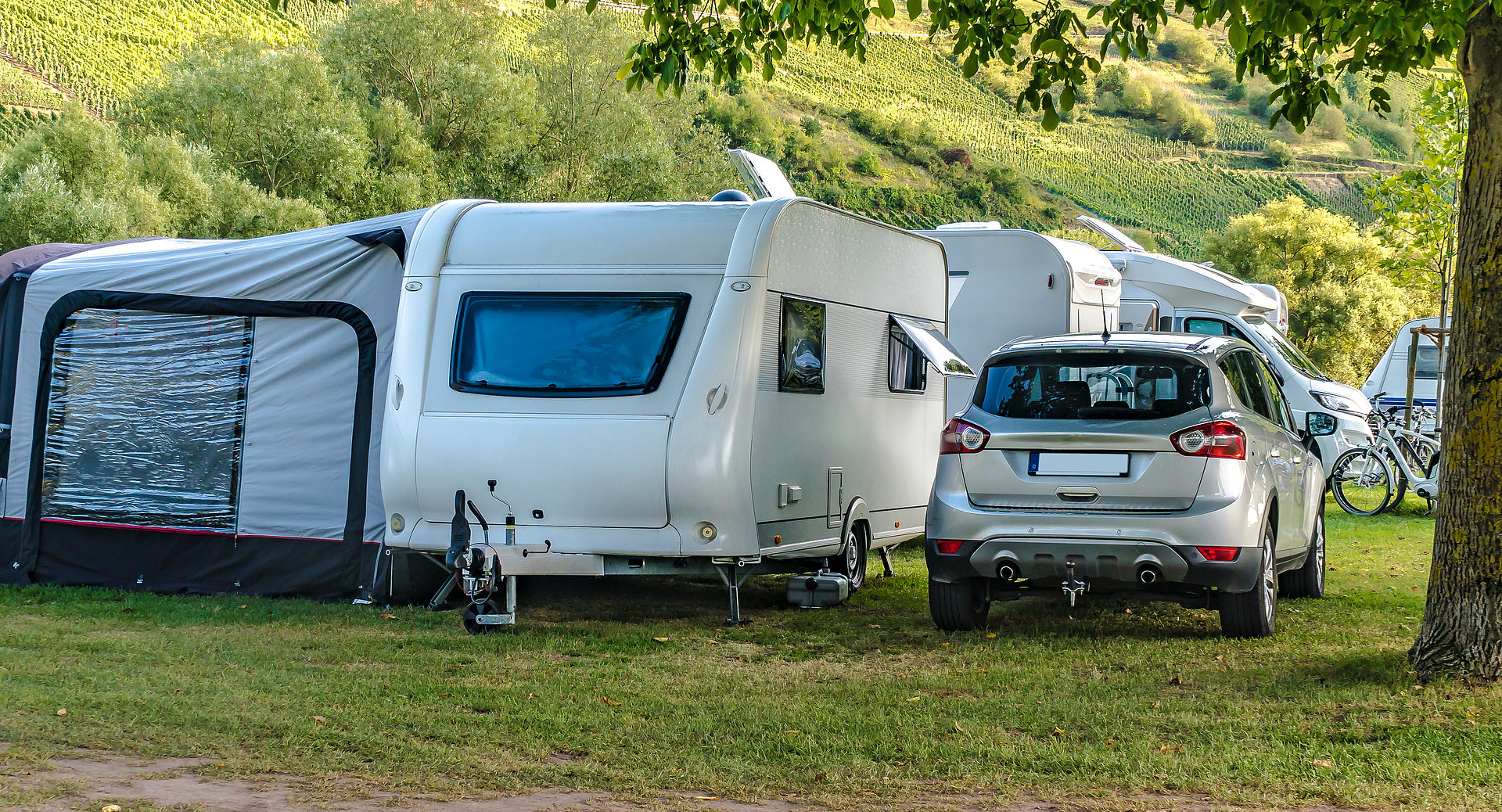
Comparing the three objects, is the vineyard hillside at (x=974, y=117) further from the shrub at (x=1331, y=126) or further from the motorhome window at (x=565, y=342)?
the motorhome window at (x=565, y=342)

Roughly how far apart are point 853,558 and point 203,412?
4.54 m

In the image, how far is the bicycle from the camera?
14734 millimetres

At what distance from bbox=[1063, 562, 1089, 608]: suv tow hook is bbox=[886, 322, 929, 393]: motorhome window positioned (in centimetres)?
298

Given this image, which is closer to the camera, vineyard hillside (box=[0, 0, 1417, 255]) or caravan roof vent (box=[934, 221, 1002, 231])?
caravan roof vent (box=[934, 221, 1002, 231])

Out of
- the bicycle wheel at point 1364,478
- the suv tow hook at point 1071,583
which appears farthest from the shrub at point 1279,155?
the suv tow hook at point 1071,583

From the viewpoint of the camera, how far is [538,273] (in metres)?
7.76

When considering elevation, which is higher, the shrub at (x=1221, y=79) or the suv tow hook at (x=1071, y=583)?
the shrub at (x=1221, y=79)

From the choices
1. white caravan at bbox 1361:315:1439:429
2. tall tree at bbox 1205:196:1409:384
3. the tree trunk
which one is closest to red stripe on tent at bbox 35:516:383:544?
the tree trunk

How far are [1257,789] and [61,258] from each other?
8699mm

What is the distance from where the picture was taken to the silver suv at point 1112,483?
6754 millimetres

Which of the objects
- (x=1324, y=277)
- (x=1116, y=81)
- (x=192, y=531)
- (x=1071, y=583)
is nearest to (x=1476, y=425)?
(x=1071, y=583)

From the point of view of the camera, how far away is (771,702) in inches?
233

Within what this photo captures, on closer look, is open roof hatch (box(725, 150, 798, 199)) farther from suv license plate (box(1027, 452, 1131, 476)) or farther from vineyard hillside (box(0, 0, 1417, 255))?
vineyard hillside (box(0, 0, 1417, 255))

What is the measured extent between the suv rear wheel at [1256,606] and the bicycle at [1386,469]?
332 inches
